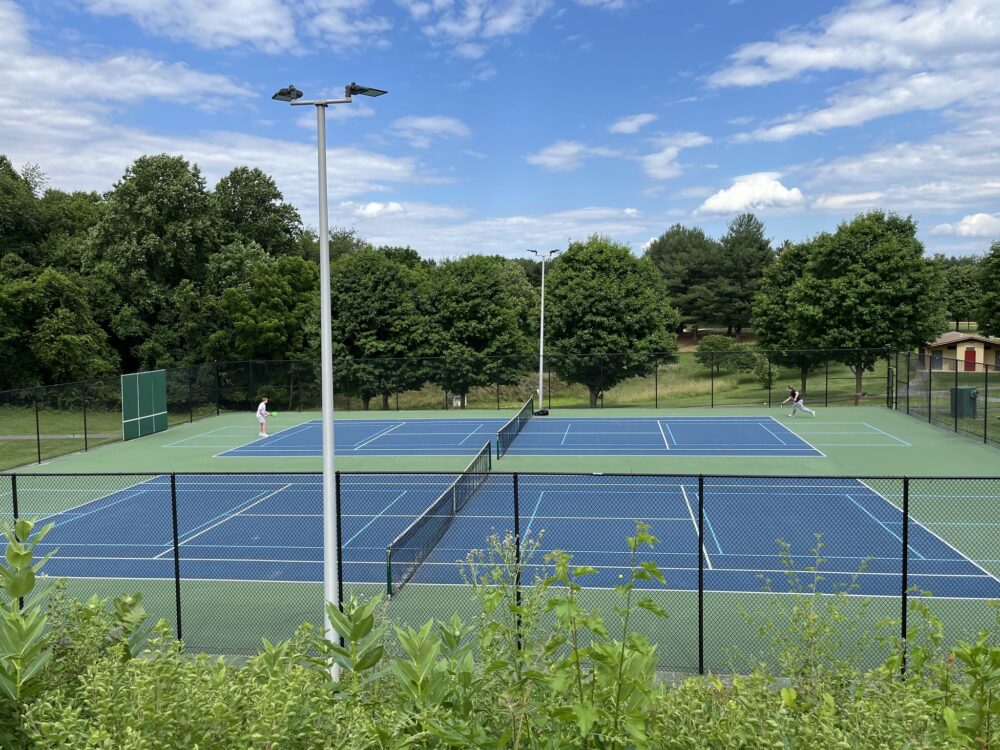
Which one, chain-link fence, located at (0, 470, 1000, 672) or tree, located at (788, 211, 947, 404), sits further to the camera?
tree, located at (788, 211, 947, 404)

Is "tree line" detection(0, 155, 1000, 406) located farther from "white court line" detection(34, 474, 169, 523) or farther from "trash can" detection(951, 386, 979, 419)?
"white court line" detection(34, 474, 169, 523)

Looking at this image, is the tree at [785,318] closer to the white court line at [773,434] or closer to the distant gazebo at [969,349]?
the white court line at [773,434]

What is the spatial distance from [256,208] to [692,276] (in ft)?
154

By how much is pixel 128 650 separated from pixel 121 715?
1273 mm

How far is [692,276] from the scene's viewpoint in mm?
87938

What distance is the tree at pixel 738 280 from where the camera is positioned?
81.6 metres

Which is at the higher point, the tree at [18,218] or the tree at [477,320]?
the tree at [18,218]

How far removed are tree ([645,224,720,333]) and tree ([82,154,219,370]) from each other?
4617 centimetres

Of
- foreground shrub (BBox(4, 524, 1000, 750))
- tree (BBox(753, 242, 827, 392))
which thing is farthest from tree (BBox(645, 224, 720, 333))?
foreground shrub (BBox(4, 524, 1000, 750))

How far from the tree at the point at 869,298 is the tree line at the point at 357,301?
Result: 92mm

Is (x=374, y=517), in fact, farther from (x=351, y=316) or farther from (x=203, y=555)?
(x=351, y=316)

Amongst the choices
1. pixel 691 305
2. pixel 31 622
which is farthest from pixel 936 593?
pixel 691 305

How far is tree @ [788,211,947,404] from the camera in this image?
1679 inches

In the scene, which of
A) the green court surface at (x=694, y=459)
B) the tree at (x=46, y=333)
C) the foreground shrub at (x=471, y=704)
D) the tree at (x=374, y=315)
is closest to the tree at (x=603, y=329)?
the tree at (x=374, y=315)
